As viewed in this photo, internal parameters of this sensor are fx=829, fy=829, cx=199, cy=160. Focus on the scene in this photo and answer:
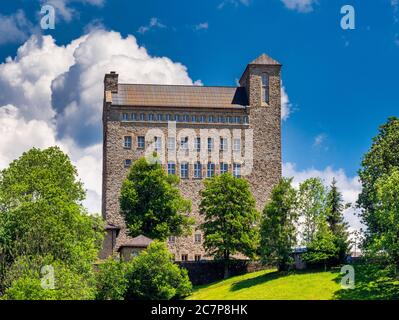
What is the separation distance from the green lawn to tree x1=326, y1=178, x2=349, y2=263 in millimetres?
2289

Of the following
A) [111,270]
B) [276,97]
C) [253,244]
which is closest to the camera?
[111,270]

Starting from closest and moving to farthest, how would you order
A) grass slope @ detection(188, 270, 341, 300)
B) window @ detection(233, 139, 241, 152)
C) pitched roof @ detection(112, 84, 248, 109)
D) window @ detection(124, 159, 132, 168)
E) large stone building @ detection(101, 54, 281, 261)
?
grass slope @ detection(188, 270, 341, 300) → window @ detection(124, 159, 132, 168) → large stone building @ detection(101, 54, 281, 261) → pitched roof @ detection(112, 84, 248, 109) → window @ detection(233, 139, 241, 152)

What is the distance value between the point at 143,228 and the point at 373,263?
2303 centimetres

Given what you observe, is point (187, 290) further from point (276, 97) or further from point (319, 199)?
point (276, 97)

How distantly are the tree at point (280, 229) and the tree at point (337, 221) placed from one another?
3.22 meters

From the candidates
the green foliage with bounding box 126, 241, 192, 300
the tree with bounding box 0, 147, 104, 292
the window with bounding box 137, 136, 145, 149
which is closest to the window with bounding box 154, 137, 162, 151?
the window with bounding box 137, 136, 145, 149

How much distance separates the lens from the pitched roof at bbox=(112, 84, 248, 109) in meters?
91.4

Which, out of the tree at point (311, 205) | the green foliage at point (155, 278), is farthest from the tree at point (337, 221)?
the green foliage at point (155, 278)

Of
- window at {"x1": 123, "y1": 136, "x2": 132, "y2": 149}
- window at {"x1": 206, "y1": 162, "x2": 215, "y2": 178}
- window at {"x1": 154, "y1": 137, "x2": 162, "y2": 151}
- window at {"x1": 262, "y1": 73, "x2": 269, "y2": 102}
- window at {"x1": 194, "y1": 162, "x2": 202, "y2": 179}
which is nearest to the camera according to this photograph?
window at {"x1": 123, "y1": 136, "x2": 132, "y2": 149}

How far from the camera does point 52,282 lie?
51.4 meters

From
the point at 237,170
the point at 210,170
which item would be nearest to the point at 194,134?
the point at 210,170

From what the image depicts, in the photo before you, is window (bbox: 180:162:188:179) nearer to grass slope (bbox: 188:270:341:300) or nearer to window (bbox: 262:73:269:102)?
window (bbox: 262:73:269:102)

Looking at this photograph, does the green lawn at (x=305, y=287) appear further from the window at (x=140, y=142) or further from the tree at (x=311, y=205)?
the window at (x=140, y=142)
